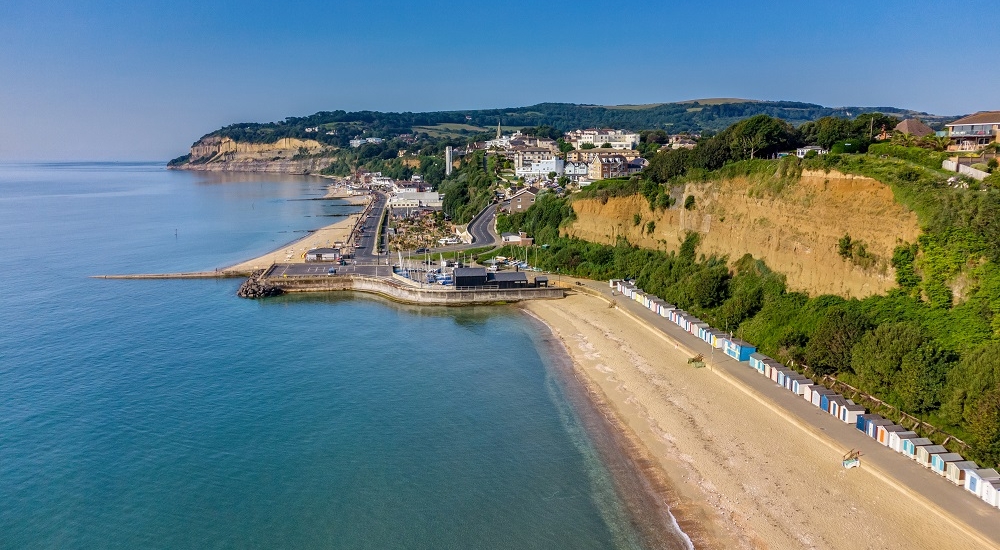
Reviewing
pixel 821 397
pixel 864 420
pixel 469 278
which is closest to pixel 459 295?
pixel 469 278

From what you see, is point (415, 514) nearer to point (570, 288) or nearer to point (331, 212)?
point (570, 288)

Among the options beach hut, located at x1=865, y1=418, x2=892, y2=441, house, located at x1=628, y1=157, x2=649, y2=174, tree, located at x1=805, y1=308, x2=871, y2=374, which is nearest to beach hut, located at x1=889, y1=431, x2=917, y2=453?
beach hut, located at x1=865, y1=418, x2=892, y2=441

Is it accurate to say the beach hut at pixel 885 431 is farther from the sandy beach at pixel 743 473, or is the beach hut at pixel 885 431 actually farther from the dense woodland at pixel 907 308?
the sandy beach at pixel 743 473

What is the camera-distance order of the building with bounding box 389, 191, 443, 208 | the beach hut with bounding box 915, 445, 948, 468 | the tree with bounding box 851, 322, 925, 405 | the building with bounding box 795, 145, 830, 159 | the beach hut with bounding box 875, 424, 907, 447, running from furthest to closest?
the building with bounding box 389, 191, 443, 208 → the building with bounding box 795, 145, 830, 159 → the tree with bounding box 851, 322, 925, 405 → the beach hut with bounding box 875, 424, 907, 447 → the beach hut with bounding box 915, 445, 948, 468

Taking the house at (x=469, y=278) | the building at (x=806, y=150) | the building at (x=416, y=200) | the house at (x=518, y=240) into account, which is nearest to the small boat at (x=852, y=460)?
the building at (x=806, y=150)

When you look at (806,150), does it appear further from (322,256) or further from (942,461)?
(322,256)

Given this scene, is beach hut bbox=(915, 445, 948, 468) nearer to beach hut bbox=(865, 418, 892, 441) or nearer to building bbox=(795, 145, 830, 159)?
beach hut bbox=(865, 418, 892, 441)

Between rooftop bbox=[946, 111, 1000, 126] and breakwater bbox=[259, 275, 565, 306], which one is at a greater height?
rooftop bbox=[946, 111, 1000, 126]
